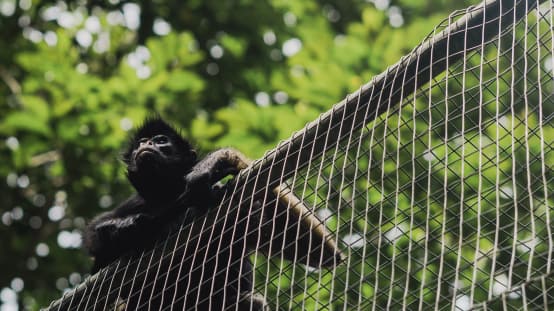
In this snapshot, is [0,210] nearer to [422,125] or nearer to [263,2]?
[263,2]

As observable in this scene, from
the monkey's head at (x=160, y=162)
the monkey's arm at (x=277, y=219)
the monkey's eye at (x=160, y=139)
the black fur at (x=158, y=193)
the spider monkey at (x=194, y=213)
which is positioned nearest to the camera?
the monkey's arm at (x=277, y=219)

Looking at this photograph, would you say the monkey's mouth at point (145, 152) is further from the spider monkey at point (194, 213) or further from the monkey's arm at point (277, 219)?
the monkey's arm at point (277, 219)

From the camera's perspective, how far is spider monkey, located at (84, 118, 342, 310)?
2.97 m

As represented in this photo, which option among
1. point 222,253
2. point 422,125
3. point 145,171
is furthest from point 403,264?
point 222,253

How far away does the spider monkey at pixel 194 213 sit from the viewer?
2.97m

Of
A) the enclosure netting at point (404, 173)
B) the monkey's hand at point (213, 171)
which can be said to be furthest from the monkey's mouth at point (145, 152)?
the enclosure netting at point (404, 173)

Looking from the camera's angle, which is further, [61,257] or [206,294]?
[61,257]

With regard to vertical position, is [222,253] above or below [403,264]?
above

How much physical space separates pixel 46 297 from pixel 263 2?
3.29 m

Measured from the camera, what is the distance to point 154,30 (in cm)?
736

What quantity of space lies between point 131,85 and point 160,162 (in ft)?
6.30

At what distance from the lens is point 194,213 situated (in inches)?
127

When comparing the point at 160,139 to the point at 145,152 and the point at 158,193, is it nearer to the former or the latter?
the point at 145,152

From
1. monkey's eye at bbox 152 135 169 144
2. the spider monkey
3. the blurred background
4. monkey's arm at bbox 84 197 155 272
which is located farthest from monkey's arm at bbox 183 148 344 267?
the blurred background
